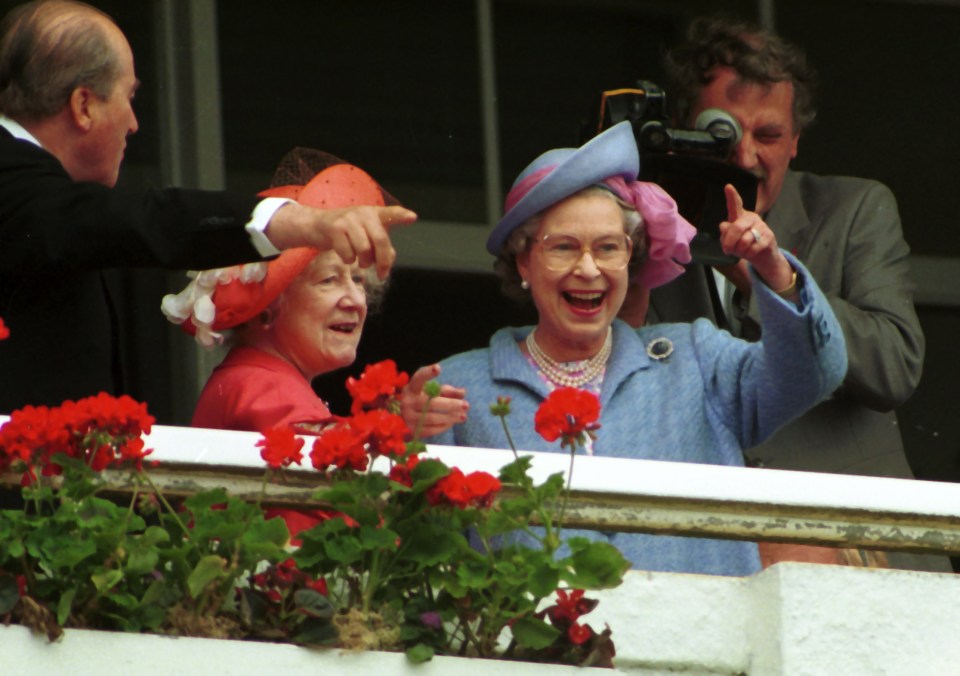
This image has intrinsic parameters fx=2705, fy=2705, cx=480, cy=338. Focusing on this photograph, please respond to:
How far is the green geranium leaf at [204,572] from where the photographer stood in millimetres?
4062

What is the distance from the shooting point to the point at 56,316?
4.73 metres

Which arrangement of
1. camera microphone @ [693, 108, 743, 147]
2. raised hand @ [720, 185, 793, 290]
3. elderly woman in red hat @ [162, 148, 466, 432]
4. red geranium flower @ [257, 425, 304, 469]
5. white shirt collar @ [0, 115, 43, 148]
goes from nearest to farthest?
1. red geranium flower @ [257, 425, 304, 469]
2. raised hand @ [720, 185, 793, 290]
3. white shirt collar @ [0, 115, 43, 148]
4. elderly woman in red hat @ [162, 148, 466, 432]
5. camera microphone @ [693, 108, 743, 147]

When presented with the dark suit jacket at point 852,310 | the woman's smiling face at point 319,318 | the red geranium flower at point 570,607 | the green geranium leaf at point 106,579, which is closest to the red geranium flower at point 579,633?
the red geranium flower at point 570,607

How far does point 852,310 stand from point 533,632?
1595mm

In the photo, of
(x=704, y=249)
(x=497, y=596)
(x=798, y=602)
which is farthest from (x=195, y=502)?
(x=704, y=249)

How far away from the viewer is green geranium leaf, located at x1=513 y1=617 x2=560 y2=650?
164 inches

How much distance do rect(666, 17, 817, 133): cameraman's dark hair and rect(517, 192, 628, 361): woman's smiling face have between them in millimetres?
811

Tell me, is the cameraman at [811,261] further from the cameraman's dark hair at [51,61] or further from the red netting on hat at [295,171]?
the cameraman's dark hair at [51,61]

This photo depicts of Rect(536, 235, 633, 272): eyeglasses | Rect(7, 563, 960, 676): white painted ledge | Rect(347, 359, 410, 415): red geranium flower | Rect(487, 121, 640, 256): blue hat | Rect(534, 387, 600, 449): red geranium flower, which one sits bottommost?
Rect(7, 563, 960, 676): white painted ledge

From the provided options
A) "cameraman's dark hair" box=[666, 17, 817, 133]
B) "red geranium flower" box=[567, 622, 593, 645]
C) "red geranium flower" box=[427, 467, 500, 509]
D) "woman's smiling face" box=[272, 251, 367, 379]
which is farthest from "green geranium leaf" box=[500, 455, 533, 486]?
"cameraman's dark hair" box=[666, 17, 817, 133]

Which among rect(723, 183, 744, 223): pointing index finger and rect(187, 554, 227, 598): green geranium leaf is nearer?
rect(187, 554, 227, 598): green geranium leaf

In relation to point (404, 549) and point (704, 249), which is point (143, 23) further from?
point (404, 549)

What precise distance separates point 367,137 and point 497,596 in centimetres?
298

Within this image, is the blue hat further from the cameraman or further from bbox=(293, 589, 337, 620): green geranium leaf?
bbox=(293, 589, 337, 620): green geranium leaf
